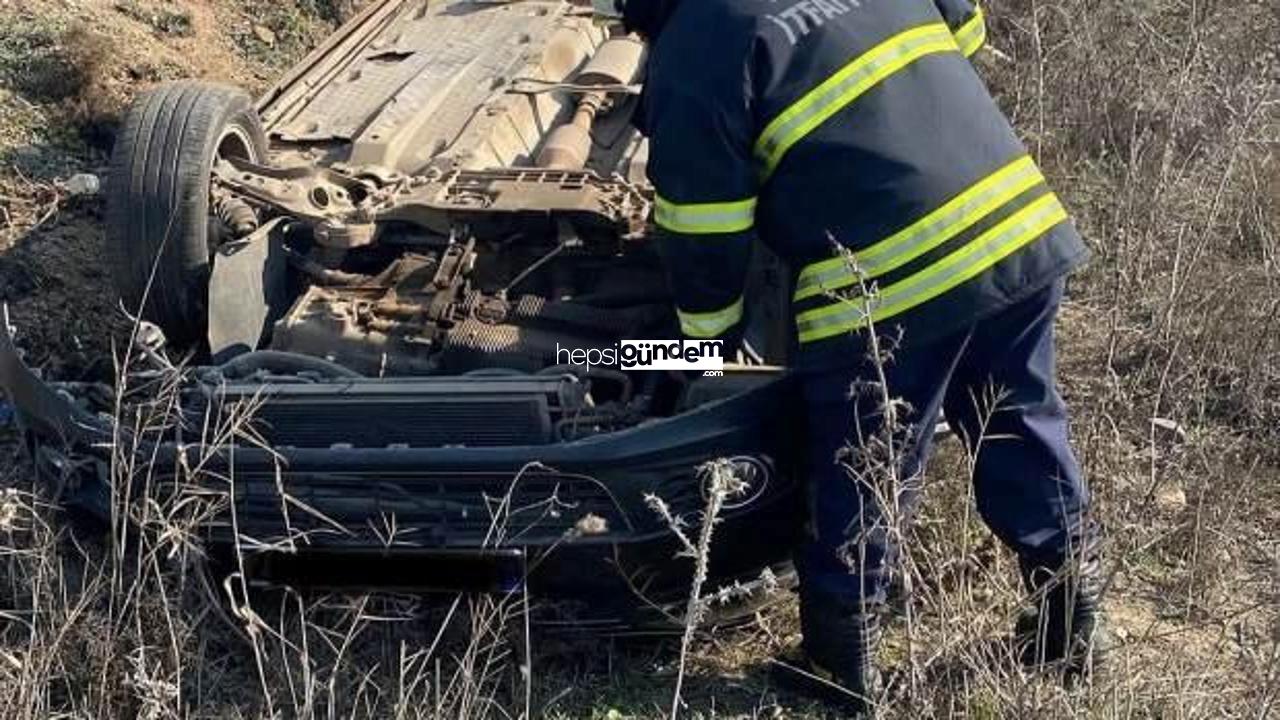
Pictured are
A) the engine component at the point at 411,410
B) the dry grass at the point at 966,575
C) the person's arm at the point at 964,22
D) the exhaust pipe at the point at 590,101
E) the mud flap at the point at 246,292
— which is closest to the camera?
the dry grass at the point at 966,575

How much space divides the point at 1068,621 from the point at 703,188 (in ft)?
4.07

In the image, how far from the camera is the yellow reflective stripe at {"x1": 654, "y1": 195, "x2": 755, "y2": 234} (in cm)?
303

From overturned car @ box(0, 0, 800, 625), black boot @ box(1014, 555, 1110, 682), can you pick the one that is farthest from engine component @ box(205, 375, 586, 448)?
black boot @ box(1014, 555, 1110, 682)

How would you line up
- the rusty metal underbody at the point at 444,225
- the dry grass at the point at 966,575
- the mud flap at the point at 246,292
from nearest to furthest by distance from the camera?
the dry grass at the point at 966,575 < the rusty metal underbody at the point at 444,225 < the mud flap at the point at 246,292

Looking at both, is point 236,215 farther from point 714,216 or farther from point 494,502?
point 714,216

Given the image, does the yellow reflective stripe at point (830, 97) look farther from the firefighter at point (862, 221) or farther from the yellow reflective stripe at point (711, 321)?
the yellow reflective stripe at point (711, 321)

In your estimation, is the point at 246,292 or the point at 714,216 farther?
the point at 246,292

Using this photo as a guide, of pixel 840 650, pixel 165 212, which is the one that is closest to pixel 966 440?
pixel 840 650

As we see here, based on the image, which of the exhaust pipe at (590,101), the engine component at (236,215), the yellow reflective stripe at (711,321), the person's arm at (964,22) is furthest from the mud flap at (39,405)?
the person's arm at (964,22)

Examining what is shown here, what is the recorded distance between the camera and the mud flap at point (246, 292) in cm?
380

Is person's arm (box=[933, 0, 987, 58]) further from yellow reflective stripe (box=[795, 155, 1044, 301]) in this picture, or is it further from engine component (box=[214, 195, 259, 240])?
engine component (box=[214, 195, 259, 240])

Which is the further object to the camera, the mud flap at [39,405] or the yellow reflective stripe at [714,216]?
the mud flap at [39,405]

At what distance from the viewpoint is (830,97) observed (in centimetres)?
295

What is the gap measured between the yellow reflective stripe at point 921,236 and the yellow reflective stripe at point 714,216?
0.59 feet
